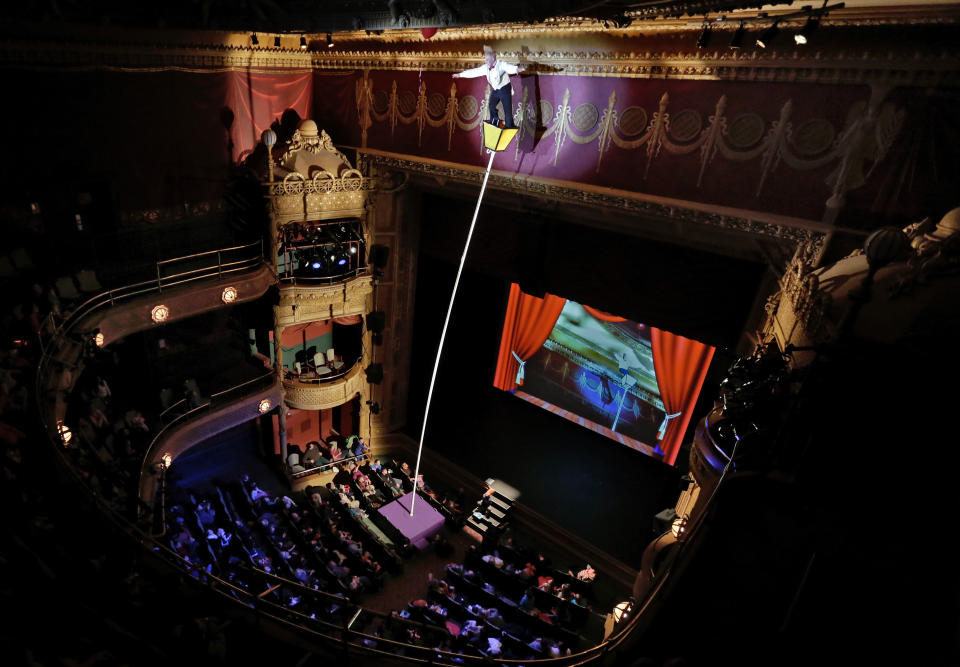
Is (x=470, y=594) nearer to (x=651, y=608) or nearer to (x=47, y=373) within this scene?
(x=651, y=608)

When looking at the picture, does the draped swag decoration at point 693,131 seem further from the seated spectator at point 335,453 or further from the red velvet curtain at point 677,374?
the seated spectator at point 335,453

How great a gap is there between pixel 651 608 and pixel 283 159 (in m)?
11.0

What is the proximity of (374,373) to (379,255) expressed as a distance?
3.20m

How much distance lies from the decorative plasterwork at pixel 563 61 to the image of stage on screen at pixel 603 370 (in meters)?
4.62

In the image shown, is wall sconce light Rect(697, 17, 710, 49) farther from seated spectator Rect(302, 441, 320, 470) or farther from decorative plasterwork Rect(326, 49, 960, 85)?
seated spectator Rect(302, 441, 320, 470)

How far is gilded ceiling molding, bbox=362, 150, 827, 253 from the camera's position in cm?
699

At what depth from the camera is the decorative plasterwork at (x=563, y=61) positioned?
5.98 meters

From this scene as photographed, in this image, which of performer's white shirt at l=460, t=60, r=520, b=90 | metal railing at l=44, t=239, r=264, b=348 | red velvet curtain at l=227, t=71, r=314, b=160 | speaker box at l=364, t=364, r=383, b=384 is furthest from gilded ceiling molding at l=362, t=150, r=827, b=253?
speaker box at l=364, t=364, r=383, b=384

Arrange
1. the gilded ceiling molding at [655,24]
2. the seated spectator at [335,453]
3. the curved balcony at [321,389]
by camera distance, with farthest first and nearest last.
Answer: the seated spectator at [335,453]
the curved balcony at [321,389]
the gilded ceiling molding at [655,24]

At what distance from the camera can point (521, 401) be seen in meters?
12.5

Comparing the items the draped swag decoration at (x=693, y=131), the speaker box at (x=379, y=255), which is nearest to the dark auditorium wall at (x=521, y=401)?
the speaker box at (x=379, y=255)

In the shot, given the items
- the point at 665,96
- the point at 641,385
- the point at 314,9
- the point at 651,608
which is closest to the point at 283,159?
the point at 314,9

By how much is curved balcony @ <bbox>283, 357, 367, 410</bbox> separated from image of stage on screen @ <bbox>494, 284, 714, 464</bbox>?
3.78 metres

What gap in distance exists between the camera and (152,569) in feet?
13.6
